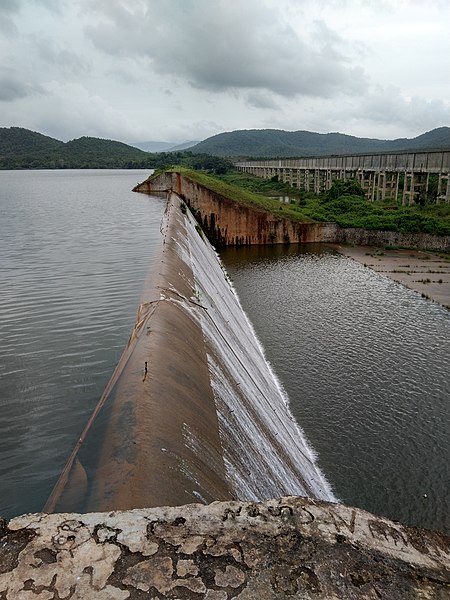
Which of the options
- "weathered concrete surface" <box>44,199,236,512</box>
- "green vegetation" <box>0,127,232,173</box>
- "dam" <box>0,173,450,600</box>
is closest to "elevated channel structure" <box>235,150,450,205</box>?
"weathered concrete surface" <box>44,199,236,512</box>

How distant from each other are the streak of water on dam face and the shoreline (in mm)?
995

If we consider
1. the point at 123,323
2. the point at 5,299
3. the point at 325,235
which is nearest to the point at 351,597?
the point at 123,323

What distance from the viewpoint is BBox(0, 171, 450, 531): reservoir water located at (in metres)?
6.22

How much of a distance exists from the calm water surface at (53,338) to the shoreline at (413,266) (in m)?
12.7

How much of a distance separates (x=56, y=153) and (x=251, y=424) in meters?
178

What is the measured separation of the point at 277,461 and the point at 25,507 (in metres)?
3.80

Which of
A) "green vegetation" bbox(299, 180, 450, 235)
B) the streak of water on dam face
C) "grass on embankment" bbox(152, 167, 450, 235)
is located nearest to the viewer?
the streak of water on dam face

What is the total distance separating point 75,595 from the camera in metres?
2.65

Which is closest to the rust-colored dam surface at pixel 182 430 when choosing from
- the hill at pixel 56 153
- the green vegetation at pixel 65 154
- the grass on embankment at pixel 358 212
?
the grass on embankment at pixel 358 212

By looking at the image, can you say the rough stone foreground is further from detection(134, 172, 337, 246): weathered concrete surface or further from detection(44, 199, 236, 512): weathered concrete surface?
detection(134, 172, 337, 246): weathered concrete surface

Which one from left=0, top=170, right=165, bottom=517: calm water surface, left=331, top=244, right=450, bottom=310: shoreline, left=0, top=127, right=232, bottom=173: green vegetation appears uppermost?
left=0, top=127, right=232, bottom=173: green vegetation

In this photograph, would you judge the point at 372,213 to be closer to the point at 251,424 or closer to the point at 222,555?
the point at 251,424

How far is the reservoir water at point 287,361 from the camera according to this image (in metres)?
6.22

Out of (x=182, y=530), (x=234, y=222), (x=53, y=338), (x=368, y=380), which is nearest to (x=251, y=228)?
(x=234, y=222)
